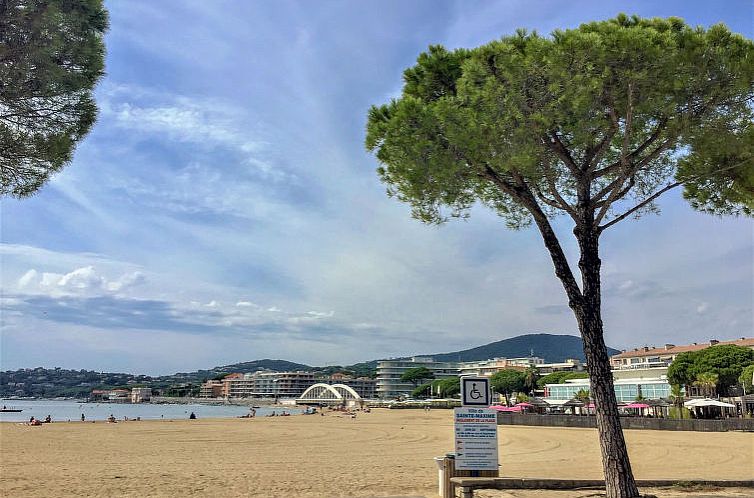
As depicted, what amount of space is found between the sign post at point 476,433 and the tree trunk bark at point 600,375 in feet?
5.50

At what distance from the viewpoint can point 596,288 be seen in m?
8.44

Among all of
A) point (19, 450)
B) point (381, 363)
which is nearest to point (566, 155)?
point (19, 450)

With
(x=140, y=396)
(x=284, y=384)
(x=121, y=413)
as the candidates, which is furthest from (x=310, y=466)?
(x=140, y=396)

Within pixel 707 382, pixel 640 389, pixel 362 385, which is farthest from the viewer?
pixel 362 385

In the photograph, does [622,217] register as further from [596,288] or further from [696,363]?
[696,363]

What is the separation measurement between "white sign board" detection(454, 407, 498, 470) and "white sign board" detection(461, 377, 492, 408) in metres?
0.20

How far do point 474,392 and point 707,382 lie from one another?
163 ft

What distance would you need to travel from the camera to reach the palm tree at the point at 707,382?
4922 cm

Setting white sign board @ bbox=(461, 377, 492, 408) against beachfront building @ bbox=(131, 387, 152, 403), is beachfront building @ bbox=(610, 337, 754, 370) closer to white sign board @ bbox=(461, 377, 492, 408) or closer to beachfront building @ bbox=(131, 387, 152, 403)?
white sign board @ bbox=(461, 377, 492, 408)

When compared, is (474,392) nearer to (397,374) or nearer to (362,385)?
(397,374)

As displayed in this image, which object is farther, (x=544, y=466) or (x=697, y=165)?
Result: (x=544, y=466)

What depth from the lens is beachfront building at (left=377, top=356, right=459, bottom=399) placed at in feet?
490

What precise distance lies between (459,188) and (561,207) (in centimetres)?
166

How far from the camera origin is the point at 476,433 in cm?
896
